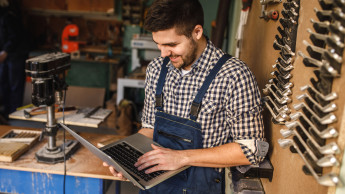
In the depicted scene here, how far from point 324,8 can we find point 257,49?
1.01 metres

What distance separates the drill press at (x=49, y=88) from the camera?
6.25 ft

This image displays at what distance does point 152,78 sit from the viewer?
1651 millimetres

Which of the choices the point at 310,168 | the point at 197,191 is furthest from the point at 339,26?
the point at 197,191

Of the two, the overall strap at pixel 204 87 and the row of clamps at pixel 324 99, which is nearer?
the row of clamps at pixel 324 99

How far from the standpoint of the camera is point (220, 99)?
141 centimetres

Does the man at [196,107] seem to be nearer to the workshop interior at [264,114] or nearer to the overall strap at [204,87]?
the overall strap at [204,87]

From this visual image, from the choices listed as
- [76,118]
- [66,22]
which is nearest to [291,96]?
[76,118]

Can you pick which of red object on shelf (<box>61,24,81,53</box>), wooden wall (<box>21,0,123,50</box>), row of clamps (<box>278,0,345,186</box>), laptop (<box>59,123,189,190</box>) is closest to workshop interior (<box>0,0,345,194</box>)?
row of clamps (<box>278,0,345,186</box>)

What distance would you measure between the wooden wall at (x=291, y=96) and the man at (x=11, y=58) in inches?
154

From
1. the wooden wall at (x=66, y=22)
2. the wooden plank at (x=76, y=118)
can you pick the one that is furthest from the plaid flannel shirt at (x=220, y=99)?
the wooden wall at (x=66, y=22)

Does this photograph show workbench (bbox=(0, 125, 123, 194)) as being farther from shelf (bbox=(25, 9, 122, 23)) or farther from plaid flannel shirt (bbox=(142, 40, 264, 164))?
shelf (bbox=(25, 9, 122, 23))

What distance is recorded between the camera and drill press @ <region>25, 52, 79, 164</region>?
75.0 inches

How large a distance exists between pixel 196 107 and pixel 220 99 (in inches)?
4.5

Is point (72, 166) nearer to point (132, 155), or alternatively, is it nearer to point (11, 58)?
point (132, 155)
